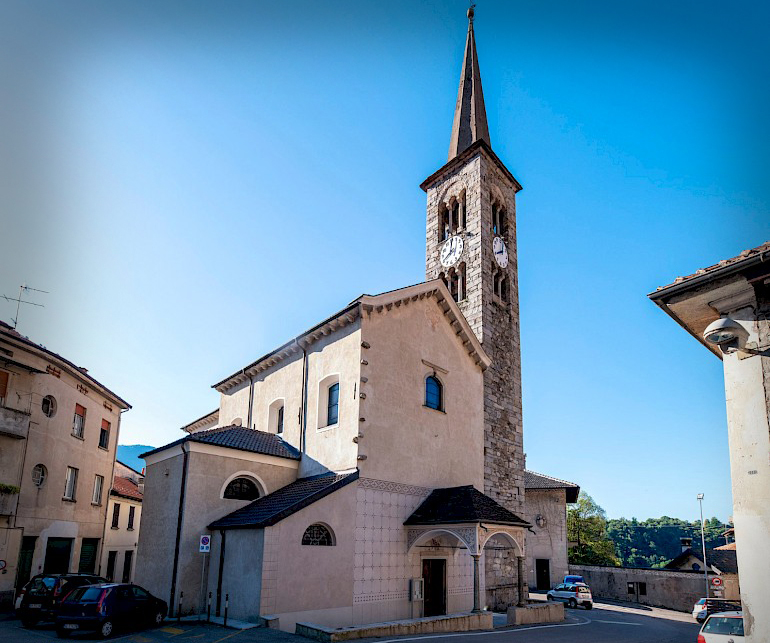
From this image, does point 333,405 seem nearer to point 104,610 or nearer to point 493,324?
point 104,610

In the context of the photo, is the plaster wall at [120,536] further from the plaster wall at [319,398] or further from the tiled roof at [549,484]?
the tiled roof at [549,484]

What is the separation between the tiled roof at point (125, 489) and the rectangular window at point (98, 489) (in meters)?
1.47

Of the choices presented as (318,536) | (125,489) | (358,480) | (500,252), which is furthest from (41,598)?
(500,252)

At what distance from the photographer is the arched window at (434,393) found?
2291cm

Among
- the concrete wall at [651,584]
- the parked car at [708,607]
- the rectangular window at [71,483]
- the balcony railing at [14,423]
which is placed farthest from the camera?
the concrete wall at [651,584]

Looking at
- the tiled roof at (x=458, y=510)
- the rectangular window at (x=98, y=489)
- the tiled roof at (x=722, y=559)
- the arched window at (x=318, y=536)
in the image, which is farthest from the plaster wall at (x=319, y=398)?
the tiled roof at (x=722, y=559)

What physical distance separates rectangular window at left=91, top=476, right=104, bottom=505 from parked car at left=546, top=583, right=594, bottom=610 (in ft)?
81.8

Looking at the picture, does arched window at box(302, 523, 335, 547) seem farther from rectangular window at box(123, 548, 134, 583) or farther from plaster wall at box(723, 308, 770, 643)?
rectangular window at box(123, 548, 134, 583)

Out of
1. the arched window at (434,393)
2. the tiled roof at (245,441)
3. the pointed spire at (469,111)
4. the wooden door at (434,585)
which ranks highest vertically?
the pointed spire at (469,111)

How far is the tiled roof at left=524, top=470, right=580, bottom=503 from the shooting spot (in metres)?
41.0

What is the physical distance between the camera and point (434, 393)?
23.3 m

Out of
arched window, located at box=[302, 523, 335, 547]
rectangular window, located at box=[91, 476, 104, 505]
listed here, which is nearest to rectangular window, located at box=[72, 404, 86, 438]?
rectangular window, located at box=[91, 476, 104, 505]

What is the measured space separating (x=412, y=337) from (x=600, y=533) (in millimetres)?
48092

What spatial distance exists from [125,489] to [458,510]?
23.6 meters
